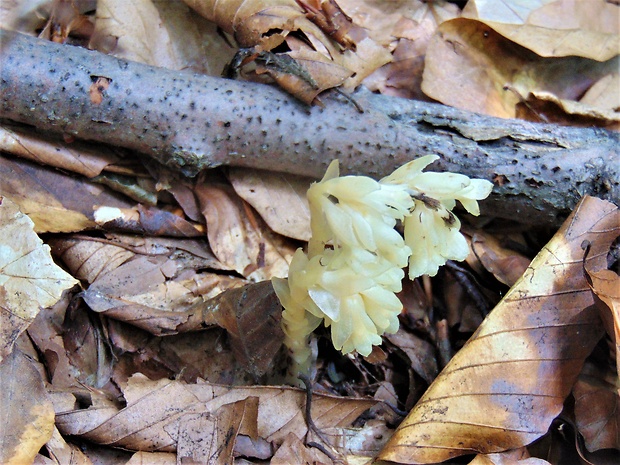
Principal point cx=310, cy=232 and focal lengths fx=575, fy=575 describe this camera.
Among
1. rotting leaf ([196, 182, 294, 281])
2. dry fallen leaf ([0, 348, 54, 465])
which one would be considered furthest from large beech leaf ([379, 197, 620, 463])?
dry fallen leaf ([0, 348, 54, 465])

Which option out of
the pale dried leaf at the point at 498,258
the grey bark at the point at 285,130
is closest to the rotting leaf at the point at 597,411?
the pale dried leaf at the point at 498,258

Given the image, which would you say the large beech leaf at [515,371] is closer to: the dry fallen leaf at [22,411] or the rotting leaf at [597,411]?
the rotting leaf at [597,411]

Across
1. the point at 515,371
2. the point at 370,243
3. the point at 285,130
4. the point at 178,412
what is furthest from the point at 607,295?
the point at 178,412

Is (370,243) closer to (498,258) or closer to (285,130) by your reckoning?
(285,130)

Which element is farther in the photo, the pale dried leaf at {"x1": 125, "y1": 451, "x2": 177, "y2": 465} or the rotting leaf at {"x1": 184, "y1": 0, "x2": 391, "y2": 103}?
the rotting leaf at {"x1": 184, "y1": 0, "x2": 391, "y2": 103}

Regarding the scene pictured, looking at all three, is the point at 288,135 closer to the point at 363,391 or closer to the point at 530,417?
the point at 363,391

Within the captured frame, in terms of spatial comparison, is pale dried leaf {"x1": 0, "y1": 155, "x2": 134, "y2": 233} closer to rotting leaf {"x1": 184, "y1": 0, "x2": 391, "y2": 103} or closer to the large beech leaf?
rotting leaf {"x1": 184, "y1": 0, "x2": 391, "y2": 103}

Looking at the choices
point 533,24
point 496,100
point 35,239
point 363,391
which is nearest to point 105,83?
point 35,239
